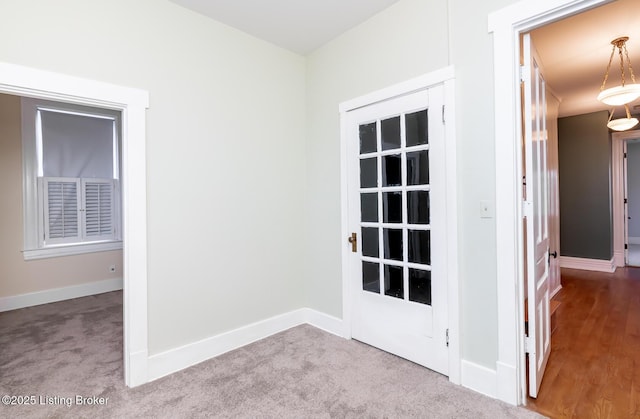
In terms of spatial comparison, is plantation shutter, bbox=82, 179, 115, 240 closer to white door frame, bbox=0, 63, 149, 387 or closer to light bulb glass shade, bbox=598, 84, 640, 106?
white door frame, bbox=0, 63, 149, 387

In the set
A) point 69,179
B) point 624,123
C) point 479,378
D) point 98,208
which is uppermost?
point 624,123

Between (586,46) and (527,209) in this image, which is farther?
Answer: (586,46)

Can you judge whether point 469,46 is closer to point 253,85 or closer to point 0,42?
point 253,85

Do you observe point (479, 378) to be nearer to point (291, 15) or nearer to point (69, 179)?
point (291, 15)

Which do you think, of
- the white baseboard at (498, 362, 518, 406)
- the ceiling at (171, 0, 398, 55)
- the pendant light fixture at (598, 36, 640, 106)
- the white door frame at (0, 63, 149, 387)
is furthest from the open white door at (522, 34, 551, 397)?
the white door frame at (0, 63, 149, 387)

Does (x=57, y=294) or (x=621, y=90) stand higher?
(x=621, y=90)

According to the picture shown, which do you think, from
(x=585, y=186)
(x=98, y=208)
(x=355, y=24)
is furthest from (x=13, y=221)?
(x=585, y=186)

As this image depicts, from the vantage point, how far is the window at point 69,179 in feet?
12.8

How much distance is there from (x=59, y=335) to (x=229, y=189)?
7.40ft

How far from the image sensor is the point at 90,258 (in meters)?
4.37

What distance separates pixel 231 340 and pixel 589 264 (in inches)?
244

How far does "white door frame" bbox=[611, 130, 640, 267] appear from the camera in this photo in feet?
18.5

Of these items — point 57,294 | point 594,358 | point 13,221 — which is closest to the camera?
point 594,358

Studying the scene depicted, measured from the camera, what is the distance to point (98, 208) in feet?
15.0
